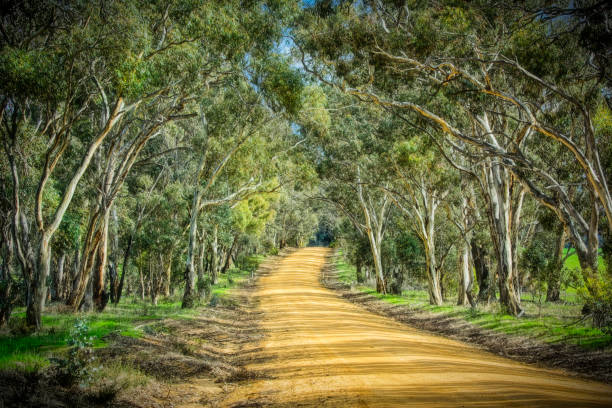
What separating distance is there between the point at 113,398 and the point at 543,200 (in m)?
11.3

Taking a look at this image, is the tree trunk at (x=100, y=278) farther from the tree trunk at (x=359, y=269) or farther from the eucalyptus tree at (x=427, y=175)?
the tree trunk at (x=359, y=269)

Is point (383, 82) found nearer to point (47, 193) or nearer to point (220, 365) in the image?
point (220, 365)

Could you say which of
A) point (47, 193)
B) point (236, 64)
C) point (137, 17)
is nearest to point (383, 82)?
point (236, 64)

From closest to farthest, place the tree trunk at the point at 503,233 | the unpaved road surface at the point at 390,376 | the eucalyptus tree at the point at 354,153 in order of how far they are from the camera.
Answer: the unpaved road surface at the point at 390,376, the tree trunk at the point at 503,233, the eucalyptus tree at the point at 354,153

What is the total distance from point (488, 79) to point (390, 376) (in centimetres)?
838

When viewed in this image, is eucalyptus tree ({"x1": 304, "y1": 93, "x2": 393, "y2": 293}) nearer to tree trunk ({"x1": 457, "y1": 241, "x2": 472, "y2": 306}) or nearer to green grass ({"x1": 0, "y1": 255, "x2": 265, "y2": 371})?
tree trunk ({"x1": 457, "y1": 241, "x2": 472, "y2": 306})

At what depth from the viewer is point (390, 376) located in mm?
7340

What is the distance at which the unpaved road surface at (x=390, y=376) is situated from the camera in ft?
19.7

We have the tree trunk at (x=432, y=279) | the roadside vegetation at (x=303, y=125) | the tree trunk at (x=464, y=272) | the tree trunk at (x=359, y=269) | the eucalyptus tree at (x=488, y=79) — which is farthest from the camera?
the tree trunk at (x=359, y=269)

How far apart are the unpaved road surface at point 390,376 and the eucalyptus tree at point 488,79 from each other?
3967 mm

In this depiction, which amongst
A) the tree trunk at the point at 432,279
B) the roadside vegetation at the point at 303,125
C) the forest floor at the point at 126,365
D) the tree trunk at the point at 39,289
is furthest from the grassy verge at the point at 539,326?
the tree trunk at the point at 39,289

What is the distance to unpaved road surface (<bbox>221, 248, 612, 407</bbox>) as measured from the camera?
237 inches

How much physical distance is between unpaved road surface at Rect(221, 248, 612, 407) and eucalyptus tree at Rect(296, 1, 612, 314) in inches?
156

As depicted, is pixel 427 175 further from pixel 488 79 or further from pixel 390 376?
pixel 390 376
